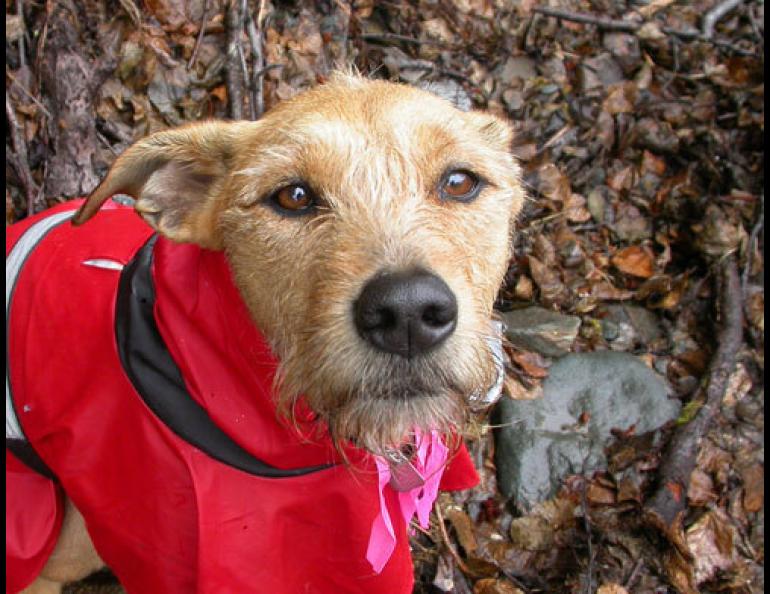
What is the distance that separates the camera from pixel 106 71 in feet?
15.2

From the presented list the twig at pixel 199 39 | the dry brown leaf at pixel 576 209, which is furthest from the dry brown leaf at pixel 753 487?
the twig at pixel 199 39

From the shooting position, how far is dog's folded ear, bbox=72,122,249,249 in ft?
8.60

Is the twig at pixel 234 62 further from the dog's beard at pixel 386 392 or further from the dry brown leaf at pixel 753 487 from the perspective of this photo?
the dry brown leaf at pixel 753 487

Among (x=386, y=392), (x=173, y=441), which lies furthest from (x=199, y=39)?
(x=386, y=392)

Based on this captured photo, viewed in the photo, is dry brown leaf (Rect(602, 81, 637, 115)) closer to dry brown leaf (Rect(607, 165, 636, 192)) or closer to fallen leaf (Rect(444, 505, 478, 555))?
dry brown leaf (Rect(607, 165, 636, 192))

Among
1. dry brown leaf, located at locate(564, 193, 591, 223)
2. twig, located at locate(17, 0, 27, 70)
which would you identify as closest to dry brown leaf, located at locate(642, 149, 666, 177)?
dry brown leaf, located at locate(564, 193, 591, 223)

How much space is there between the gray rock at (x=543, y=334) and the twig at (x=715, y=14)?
3.08 meters

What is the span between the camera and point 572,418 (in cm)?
430

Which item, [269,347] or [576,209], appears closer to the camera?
[269,347]

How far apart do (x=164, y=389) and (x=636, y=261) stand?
11.9 feet

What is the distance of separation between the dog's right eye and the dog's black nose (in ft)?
1.87

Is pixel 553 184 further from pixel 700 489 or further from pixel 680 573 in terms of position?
pixel 680 573

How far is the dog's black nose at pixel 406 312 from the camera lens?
1.92 m

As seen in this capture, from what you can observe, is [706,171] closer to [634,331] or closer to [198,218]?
[634,331]
